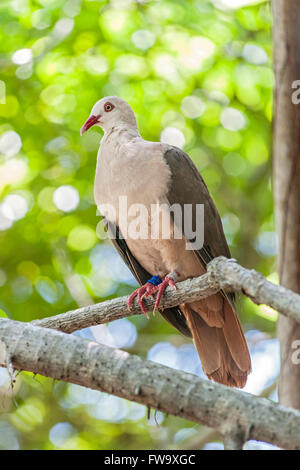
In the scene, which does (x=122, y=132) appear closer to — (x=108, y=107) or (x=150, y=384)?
(x=108, y=107)

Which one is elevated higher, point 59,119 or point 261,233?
point 59,119

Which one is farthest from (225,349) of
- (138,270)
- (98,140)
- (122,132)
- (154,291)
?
(98,140)

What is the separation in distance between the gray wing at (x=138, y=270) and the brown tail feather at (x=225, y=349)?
4.6 inches

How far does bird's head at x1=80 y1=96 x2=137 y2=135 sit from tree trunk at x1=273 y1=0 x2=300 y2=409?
1.17m

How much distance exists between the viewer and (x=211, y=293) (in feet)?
9.25

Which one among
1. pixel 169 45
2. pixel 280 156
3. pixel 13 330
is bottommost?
pixel 13 330

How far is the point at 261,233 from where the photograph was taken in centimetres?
600

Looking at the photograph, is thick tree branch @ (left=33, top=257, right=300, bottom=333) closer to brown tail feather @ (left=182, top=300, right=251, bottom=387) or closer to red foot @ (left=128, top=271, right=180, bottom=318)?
red foot @ (left=128, top=271, right=180, bottom=318)

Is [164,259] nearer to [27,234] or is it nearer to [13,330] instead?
[13,330]

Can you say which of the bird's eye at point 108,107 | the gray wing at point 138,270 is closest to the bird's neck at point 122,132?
the bird's eye at point 108,107

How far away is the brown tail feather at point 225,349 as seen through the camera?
3682 millimetres

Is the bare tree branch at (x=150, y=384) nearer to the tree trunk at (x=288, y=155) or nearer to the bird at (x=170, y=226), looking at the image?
the bird at (x=170, y=226)

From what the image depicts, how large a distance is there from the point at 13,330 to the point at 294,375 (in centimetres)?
184

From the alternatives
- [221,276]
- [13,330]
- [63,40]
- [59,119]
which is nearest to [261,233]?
[59,119]
